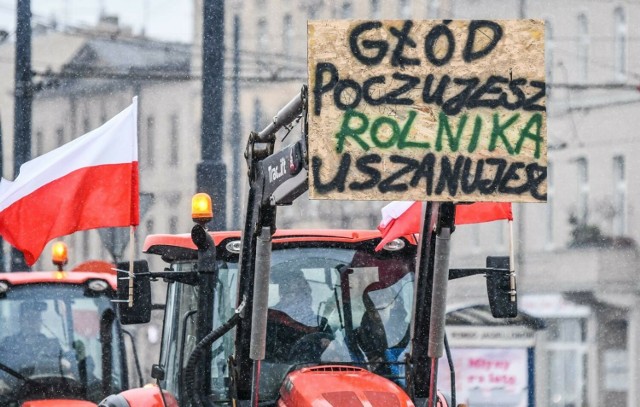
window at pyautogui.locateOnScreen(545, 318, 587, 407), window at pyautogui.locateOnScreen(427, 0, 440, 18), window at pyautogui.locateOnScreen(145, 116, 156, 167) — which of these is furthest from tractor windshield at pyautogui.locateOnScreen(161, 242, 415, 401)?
window at pyautogui.locateOnScreen(145, 116, 156, 167)

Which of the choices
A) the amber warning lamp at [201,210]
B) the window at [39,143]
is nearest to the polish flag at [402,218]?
the amber warning lamp at [201,210]

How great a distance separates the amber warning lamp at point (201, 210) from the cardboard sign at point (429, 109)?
160 centimetres

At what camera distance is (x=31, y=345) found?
14.1 meters

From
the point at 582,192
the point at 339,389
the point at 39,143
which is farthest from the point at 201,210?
the point at 39,143

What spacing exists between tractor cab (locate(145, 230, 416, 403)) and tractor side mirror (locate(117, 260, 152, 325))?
465 millimetres

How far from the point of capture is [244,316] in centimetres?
841

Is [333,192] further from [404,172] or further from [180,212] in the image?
[180,212]

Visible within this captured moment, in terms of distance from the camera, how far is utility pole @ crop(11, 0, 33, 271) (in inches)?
840

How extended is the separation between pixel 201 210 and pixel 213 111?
680cm

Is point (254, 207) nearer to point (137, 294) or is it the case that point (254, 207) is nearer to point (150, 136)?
point (137, 294)

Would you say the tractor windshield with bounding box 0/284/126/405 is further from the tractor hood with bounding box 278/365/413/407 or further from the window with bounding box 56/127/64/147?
the window with bounding box 56/127/64/147

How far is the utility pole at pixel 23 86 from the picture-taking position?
70.0 ft

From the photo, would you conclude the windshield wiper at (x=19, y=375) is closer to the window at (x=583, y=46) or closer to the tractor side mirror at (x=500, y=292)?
the tractor side mirror at (x=500, y=292)

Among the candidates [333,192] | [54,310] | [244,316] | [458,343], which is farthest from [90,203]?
[458,343]
